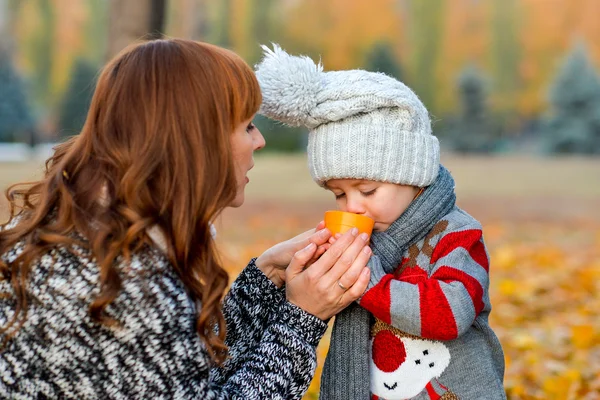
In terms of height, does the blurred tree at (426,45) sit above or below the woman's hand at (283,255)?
below

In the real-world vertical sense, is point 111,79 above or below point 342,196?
above

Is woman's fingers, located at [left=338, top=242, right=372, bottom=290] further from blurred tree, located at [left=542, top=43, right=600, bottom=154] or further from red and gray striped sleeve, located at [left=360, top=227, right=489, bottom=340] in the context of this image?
blurred tree, located at [left=542, top=43, right=600, bottom=154]

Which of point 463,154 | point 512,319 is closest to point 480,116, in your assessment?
point 463,154

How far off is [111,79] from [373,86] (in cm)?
83

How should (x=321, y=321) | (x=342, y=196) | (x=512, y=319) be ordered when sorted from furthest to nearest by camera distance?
(x=512, y=319), (x=342, y=196), (x=321, y=321)

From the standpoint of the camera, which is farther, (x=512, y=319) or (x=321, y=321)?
(x=512, y=319)

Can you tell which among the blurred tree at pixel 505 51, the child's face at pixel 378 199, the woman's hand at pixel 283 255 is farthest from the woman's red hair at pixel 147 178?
the blurred tree at pixel 505 51

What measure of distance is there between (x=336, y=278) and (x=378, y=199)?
0.33 meters

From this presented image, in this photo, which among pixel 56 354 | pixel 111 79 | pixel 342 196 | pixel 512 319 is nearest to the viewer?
pixel 56 354

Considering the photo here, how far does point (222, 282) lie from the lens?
2090mm

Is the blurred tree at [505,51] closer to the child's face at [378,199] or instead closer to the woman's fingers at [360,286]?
the child's face at [378,199]

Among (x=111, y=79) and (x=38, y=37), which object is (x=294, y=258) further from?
(x=38, y=37)

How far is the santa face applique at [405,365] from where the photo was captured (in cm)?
235

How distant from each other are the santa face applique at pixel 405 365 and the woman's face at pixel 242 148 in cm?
67
